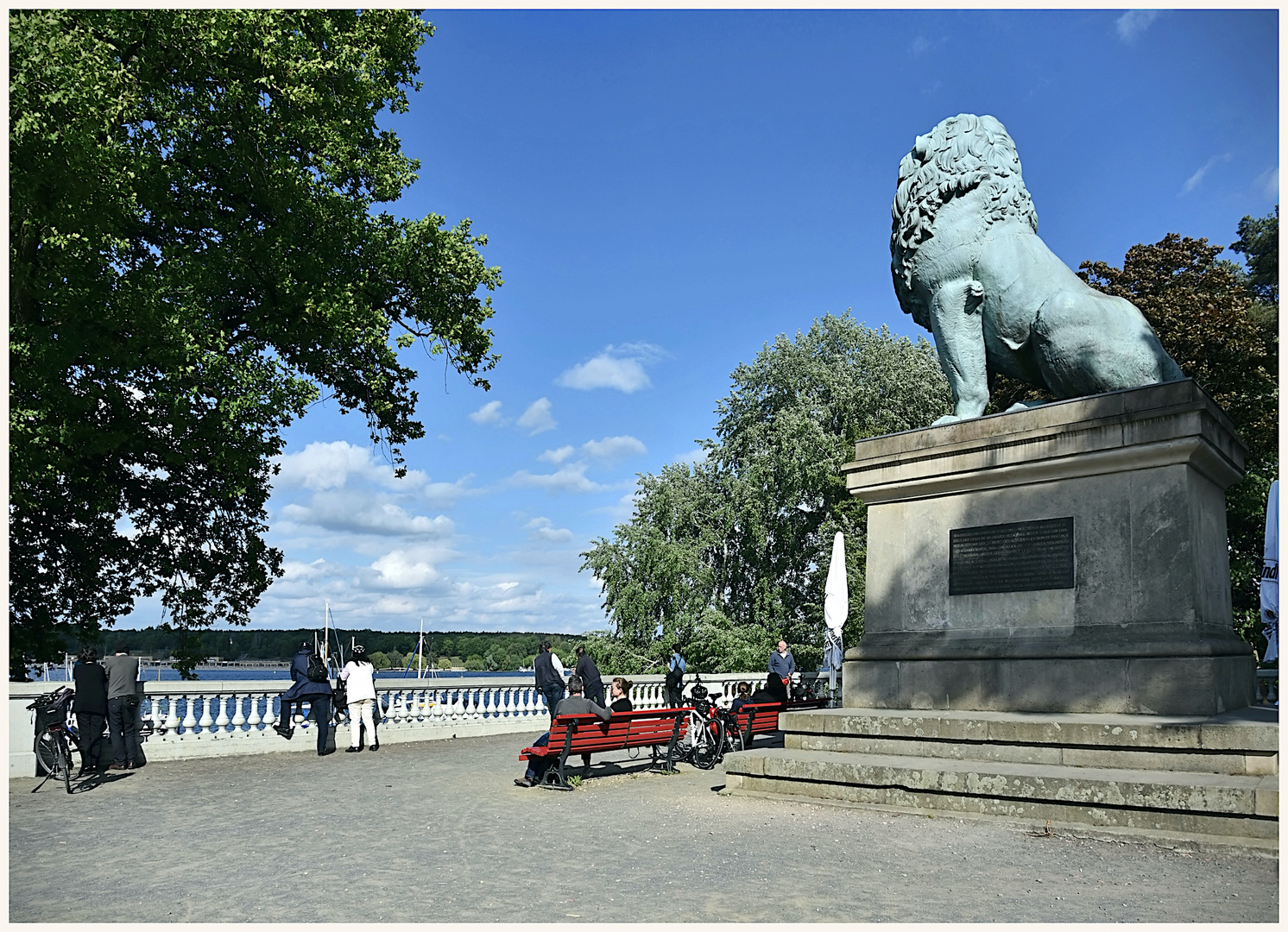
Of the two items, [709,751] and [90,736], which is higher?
[90,736]

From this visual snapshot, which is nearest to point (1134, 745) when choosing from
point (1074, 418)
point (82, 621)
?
point (1074, 418)

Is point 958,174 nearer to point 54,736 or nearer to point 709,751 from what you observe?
point 709,751

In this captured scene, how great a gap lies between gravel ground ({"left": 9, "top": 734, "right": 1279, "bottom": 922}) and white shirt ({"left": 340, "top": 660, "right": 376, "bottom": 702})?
16.8 ft

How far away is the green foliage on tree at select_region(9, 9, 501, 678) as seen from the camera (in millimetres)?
12750

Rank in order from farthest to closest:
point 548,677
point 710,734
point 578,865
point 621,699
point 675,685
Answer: point 675,685
point 548,677
point 621,699
point 710,734
point 578,865

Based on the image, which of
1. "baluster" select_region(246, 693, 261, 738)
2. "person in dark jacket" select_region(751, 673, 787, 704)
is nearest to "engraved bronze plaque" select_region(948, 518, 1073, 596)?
"person in dark jacket" select_region(751, 673, 787, 704)

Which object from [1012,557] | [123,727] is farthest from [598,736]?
[123,727]

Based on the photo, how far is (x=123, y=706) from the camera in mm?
12547

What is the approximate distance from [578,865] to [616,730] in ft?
15.5

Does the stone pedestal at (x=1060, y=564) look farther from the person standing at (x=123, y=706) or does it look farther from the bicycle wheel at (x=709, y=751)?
the person standing at (x=123, y=706)

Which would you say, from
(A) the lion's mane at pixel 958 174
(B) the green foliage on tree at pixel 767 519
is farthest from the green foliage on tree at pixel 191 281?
(B) the green foliage on tree at pixel 767 519

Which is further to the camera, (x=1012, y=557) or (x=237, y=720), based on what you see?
(x=237, y=720)

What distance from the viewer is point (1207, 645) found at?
809 centimetres

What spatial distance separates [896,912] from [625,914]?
1457 millimetres
